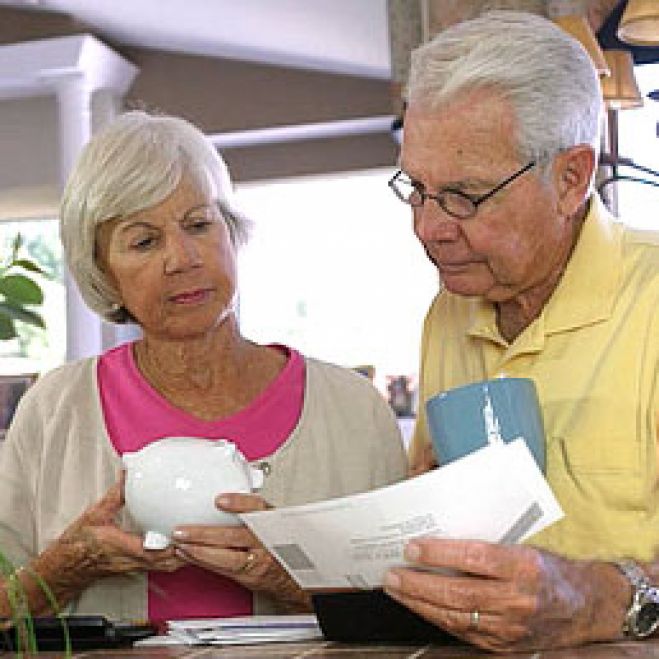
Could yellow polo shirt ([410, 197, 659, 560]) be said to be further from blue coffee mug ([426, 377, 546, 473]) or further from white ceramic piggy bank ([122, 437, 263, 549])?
white ceramic piggy bank ([122, 437, 263, 549])

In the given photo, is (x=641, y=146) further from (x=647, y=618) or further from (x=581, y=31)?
(x=647, y=618)

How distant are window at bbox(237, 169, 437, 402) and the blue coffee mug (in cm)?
710

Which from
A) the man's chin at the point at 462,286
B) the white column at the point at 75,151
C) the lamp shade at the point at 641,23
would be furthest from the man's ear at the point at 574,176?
the white column at the point at 75,151

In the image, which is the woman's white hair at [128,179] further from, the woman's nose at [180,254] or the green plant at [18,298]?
the green plant at [18,298]

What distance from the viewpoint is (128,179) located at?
6.00 ft

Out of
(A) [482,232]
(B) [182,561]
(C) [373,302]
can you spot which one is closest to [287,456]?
(B) [182,561]

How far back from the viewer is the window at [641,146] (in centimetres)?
478

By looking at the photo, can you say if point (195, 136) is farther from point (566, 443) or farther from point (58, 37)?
point (58, 37)

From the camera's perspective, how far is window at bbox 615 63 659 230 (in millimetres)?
4777

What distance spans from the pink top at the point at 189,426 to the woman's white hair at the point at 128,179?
0.13 meters

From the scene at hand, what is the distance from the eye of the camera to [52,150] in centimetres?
866

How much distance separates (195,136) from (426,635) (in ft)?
2.63

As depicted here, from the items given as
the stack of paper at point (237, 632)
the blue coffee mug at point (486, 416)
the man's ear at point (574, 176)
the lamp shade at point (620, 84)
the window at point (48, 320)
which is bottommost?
the window at point (48, 320)

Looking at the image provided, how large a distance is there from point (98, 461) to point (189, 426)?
12 centimetres
